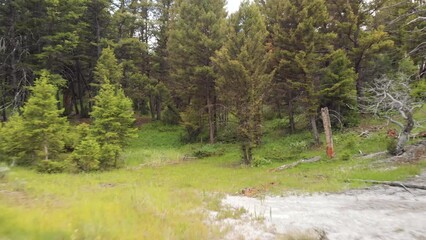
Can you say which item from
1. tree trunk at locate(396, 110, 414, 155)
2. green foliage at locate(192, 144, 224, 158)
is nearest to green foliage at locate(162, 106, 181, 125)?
green foliage at locate(192, 144, 224, 158)

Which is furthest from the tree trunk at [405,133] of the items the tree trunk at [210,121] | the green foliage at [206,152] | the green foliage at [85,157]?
the green foliage at [85,157]

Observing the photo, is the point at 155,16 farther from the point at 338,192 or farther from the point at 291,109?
the point at 338,192

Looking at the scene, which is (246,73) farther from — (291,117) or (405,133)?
(291,117)

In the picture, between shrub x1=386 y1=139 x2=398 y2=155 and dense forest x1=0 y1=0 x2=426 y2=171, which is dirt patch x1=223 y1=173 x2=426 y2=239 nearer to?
shrub x1=386 y1=139 x2=398 y2=155

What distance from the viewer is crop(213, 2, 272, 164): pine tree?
18.6 metres

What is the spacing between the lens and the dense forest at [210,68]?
17.4 metres

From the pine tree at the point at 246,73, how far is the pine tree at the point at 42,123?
30.2 ft

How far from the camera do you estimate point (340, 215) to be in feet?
25.7

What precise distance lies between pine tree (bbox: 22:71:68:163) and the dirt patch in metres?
11.3

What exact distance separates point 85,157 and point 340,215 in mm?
13134

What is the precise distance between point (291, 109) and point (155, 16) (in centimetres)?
1946

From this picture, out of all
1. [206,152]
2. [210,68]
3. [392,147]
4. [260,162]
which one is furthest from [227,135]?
[392,147]

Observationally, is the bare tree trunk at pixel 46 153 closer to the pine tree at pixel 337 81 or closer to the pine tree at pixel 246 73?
the pine tree at pixel 246 73

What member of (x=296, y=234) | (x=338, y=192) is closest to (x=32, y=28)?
(x=338, y=192)
